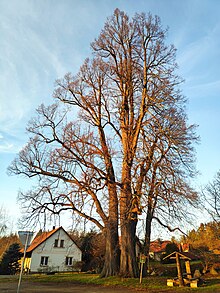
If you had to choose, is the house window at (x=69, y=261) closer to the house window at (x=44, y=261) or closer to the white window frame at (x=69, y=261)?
the white window frame at (x=69, y=261)

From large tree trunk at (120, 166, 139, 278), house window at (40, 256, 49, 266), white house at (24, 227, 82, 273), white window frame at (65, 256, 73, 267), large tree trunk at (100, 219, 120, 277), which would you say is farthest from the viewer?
white window frame at (65, 256, 73, 267)

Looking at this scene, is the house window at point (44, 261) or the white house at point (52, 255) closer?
the white house at point (52, 255)

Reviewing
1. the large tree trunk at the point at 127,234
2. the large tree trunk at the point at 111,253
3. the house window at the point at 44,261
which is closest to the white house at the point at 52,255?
the house window at the point at 44,261

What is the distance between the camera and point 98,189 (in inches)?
585

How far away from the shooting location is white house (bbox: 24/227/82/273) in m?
32.4

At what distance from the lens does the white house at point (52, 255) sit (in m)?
32.4

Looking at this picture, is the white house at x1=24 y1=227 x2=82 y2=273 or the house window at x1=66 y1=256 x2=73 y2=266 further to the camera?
the house window at x1=66 y1=256 x2=73 y2=266

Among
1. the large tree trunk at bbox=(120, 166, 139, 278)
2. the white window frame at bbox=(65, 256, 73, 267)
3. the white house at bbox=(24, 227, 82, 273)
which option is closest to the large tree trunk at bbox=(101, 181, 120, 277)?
the large tree trunk at bbox=(120, 166, 139, 278)

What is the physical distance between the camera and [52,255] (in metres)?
33.8

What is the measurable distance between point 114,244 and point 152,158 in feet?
18.9

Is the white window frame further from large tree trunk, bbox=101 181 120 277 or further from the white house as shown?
large tree trunk, bbox=101 181 120 277

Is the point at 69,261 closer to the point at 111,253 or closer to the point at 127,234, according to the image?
the point at 111,253

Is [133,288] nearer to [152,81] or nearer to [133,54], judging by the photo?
[152,81]

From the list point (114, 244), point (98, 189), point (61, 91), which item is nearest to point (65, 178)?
point (98, 189)
